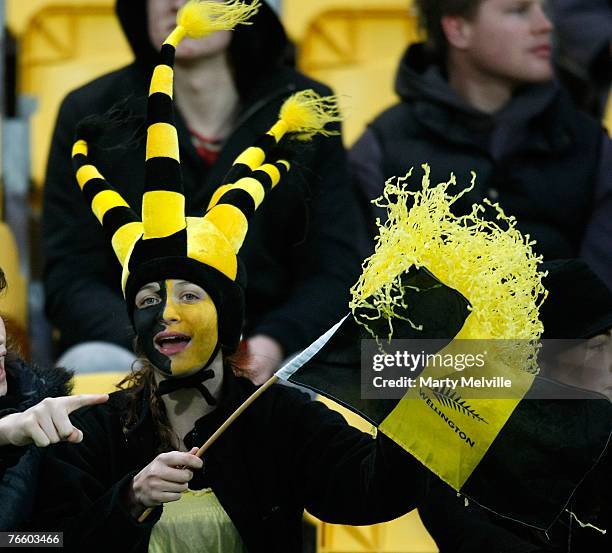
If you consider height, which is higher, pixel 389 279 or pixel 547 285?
pixel 389 279

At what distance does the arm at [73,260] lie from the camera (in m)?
3.06

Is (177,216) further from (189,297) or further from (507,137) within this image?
(507,137)

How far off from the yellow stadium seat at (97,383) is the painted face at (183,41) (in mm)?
835

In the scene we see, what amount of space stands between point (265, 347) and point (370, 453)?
0.80 metres

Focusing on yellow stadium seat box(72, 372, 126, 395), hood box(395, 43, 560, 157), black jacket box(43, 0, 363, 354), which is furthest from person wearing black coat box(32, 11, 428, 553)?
hood box(395, 43, 560, 157)

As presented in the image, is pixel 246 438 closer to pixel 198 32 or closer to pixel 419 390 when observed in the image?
pixel 419 390

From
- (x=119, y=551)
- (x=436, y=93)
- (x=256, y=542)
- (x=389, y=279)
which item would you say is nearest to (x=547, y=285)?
(x=389, y=279)

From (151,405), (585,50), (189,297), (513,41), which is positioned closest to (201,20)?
(189,297)

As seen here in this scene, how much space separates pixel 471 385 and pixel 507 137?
1466mm

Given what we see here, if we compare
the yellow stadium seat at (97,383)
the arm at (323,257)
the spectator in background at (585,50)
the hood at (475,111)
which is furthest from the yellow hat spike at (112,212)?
the spectator in background at (585,50)

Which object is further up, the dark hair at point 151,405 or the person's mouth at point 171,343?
the person's mouth at point 171,343

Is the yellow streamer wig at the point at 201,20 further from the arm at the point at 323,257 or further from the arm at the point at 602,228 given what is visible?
the arm at the point at 602,228

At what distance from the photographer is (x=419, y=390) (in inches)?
80.4

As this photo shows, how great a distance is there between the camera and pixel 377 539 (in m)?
2.65
